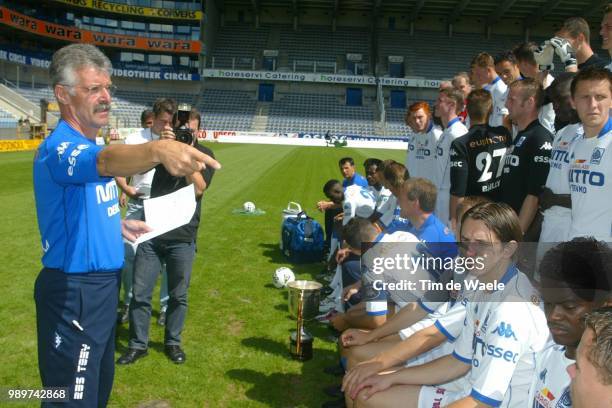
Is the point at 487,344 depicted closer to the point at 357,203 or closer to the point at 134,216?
the point at 134,216

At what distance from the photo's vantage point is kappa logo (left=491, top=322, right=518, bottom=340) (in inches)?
96.4

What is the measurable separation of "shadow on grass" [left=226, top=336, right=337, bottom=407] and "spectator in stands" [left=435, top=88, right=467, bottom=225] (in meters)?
2.55

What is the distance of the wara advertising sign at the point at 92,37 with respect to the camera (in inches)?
1682

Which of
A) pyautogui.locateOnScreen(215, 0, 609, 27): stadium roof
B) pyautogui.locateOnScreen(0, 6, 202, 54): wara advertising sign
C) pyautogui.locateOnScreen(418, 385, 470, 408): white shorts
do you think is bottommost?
pyautogui.locateOnScreen(418, 385, 470, 408): white shorts

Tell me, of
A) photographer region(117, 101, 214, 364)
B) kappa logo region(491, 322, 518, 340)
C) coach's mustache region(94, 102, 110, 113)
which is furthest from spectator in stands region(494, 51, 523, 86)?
coach's mustache region(94, 102, 110, 113)

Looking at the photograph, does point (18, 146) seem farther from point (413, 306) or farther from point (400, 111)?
point (400, 111)

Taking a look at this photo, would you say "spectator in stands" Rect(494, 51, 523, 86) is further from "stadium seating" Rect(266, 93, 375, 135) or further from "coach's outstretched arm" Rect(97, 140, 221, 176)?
"stadium seating" Rect(266, 93, 375, 135)

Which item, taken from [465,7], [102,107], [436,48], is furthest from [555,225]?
[436,48]

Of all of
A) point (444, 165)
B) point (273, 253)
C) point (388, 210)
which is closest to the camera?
point (444, 165)

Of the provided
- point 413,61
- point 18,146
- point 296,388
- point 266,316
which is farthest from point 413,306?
point 413,61

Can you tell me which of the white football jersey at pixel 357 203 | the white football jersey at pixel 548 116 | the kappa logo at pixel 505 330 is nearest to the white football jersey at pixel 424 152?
the white football jersey at pixel 357 203

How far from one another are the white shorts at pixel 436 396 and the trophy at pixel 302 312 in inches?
76.4

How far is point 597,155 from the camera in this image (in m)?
3.54

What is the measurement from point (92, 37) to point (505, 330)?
5611 cm
